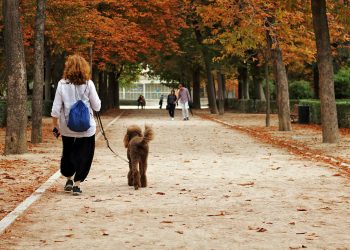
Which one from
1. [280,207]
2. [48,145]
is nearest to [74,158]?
[280,207]

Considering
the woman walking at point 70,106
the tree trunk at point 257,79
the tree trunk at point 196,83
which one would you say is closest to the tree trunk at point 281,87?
the woman walking at point 70,106

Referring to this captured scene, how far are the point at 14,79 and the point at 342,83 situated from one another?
29875 mm

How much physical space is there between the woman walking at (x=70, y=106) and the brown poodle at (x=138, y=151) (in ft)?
1.91

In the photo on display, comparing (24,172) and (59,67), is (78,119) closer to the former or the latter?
(24,172)

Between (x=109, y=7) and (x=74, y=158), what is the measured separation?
34.5 metres

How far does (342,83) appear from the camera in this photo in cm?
4494

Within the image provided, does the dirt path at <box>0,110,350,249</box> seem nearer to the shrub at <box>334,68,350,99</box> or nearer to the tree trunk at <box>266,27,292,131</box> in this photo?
the tree trunk at <box>266,27,292,131</box>

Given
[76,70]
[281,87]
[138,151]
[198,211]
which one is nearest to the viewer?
[198,211]

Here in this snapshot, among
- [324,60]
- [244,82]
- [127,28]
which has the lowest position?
[324,60]

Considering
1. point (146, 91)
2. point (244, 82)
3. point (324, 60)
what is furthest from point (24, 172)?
point (146, 91)

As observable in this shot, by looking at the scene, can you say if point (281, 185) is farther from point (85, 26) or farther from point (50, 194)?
point (85, 26)

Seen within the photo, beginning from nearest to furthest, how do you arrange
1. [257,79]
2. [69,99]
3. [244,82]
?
1. [69,99]
2. [257,79]
3. [244,82]

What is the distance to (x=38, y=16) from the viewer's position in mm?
21766

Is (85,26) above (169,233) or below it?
above
